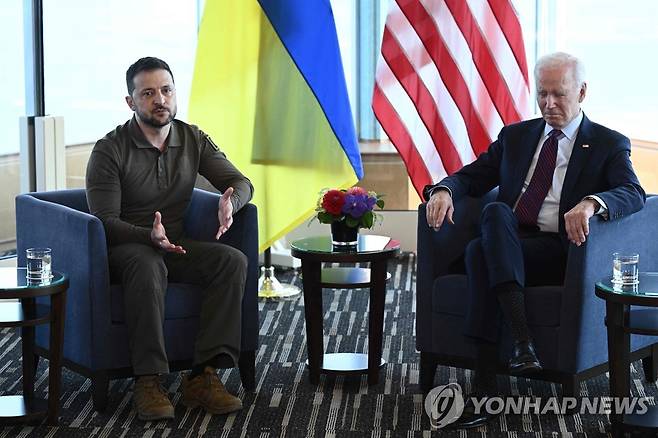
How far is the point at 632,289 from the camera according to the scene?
136 inches

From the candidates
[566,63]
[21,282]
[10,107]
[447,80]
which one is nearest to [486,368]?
[566,63]

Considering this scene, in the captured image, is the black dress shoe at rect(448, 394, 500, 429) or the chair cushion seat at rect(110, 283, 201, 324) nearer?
the black dress shoe at rect(448, 394, 500, 429)

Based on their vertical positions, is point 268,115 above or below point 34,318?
above

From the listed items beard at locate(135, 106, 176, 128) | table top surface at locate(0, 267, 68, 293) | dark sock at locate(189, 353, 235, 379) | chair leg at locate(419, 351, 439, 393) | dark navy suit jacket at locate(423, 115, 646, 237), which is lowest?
chair leg at locate(419, 351, 439, 393)

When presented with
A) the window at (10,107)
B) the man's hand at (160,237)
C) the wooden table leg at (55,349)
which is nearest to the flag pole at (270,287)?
the window at (10,107)

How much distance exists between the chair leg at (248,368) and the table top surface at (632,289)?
135 cm

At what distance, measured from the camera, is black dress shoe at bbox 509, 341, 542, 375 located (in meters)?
3.65

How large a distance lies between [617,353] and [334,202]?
122 cm

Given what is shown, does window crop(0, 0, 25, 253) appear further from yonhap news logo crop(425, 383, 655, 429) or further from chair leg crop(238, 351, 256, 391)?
yonhap news logo crop(425, 383, 655, 429)

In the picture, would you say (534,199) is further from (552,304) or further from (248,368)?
(248,368)

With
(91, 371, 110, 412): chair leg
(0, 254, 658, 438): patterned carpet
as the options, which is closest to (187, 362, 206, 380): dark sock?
(0, 254, 658, 438): patterned carpet

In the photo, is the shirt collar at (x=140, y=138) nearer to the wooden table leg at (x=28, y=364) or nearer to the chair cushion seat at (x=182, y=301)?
the chair cushion seat at (x=182, y=301)

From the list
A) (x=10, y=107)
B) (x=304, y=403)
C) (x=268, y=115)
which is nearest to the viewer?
(x=304, y=403)

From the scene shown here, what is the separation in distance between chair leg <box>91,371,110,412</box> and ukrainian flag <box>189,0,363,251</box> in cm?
184
